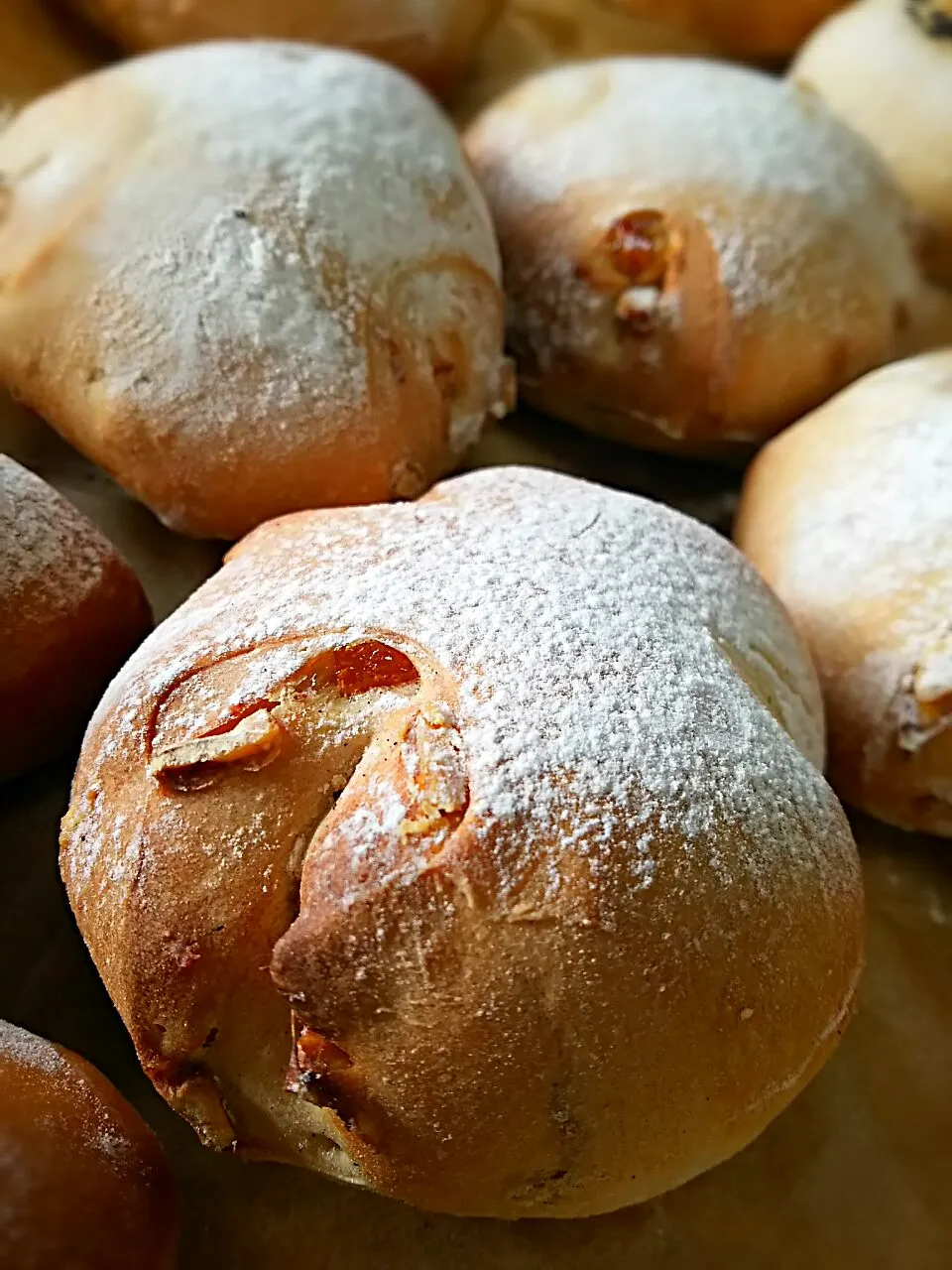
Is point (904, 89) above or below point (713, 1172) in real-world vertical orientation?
above

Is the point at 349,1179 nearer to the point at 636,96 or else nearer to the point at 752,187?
the point at 752,187

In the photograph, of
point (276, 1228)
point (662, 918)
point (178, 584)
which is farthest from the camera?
point (178, 584)

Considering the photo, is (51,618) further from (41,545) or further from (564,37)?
(564,37)

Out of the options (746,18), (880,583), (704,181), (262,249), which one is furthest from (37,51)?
(880,583)

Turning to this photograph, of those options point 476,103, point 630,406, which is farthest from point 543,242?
point 476,103

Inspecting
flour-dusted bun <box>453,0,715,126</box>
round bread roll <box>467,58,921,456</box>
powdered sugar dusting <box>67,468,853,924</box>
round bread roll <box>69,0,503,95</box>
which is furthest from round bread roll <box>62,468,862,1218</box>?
flour-dusted bun <box>453,0,715,126</box>

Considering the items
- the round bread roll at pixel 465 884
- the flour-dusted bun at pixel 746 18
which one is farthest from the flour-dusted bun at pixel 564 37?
the round bread roll at pixel 465 884

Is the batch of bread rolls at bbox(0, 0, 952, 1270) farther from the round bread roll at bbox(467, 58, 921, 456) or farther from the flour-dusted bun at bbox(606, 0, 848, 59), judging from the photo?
the flour-dusted bun at bbox(606, 0, 848, 59)
